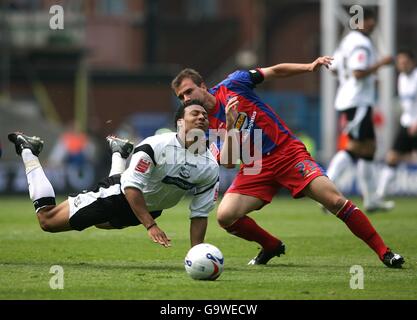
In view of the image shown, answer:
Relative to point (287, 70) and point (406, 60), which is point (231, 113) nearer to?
point (287, 70)

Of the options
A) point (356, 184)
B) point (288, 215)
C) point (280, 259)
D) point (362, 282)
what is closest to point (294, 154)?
point (280, 259)

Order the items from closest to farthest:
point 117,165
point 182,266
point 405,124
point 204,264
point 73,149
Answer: point 204,264, point 182,266, point 117,165, point 405,124, point 73,149

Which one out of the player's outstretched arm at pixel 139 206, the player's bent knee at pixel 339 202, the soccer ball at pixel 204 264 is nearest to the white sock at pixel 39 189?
the player's outstretched arm at pixel 139 206

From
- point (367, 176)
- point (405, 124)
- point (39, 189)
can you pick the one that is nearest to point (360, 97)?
point (367, 176)

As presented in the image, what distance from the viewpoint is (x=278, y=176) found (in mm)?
9844

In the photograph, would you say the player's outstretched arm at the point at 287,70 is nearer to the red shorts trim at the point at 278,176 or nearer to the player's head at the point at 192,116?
the red shorts trim at the point at 278,176

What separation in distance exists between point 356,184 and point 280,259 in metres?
11.5

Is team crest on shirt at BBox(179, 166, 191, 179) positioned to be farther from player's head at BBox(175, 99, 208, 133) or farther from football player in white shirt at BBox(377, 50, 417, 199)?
football player in white shirt at BBox(377, 50, 417, 199)

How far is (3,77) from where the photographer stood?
109 feet

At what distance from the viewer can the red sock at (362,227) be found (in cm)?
941

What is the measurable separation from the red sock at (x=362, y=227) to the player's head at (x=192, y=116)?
1513 millimetres

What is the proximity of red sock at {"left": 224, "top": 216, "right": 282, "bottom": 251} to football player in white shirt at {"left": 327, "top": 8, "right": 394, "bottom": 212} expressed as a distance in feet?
17.5

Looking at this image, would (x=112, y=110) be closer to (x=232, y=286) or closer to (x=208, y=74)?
(x=208, y=74)

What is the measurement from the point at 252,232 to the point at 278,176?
0.58m
